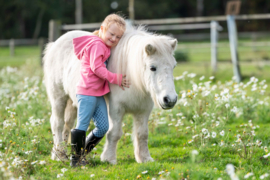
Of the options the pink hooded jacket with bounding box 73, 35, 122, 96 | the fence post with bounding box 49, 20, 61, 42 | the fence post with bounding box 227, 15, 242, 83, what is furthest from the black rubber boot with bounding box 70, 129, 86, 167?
the fence post with bounding box 227, 15, 242, 83

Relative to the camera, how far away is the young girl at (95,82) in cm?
335

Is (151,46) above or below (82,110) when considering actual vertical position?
above

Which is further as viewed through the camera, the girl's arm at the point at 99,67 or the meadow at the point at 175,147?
Result: the girl's arm at the point at 99,67

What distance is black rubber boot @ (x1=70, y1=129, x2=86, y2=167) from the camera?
3426mm

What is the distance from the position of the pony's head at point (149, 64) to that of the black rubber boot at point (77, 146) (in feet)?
2.52

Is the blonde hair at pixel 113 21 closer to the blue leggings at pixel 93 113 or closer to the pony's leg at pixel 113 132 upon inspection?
the blue leggings at pixel 93 113

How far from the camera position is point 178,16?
4331 cm

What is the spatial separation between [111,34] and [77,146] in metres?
1.28

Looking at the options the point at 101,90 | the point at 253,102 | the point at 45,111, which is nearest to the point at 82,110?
the point at 101,90

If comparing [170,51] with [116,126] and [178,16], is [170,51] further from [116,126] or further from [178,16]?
[178,16]

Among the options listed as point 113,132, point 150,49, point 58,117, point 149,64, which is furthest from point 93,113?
point 150,49

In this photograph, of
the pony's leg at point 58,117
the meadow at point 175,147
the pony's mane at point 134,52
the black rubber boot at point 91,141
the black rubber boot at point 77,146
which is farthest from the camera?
the pony's leg at point 58,117

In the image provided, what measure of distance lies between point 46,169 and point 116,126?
2.97 ft

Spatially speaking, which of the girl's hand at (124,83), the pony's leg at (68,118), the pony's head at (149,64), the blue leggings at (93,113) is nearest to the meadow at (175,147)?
the pony's leg at (68,118)
